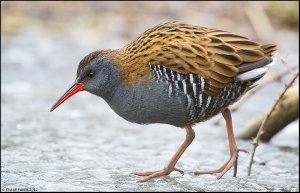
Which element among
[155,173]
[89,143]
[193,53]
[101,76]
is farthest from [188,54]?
[89,143]

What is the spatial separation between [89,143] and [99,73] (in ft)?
6.45

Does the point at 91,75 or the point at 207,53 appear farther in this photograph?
the point at 91,75

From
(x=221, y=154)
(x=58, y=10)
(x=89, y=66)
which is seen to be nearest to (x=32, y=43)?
(x=58, y=10)

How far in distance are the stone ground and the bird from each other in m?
0.43

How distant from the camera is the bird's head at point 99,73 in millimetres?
6031

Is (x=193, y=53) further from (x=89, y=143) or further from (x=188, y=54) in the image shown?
(x=89, y=143)

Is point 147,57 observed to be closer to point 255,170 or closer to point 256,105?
point 255,170

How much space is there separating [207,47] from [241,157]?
212 cm

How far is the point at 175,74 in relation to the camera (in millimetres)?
5793

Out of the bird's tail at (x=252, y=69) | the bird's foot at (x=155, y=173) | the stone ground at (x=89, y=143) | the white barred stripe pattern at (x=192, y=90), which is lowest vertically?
the stone ground at (x=89, y=143)

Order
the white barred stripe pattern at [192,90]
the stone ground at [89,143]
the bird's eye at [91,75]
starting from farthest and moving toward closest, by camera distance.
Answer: the bird's eye at [91,75]
the stone ground at [89,143]
the white barred stripe pattern at [192,90]

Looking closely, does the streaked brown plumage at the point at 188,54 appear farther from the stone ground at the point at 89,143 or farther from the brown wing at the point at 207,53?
the stone ground at the point at 89,143

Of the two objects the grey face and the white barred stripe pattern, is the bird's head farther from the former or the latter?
the white barred stripe pattern

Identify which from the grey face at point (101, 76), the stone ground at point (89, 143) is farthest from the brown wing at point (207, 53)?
the stone ground at point (89, 143)
